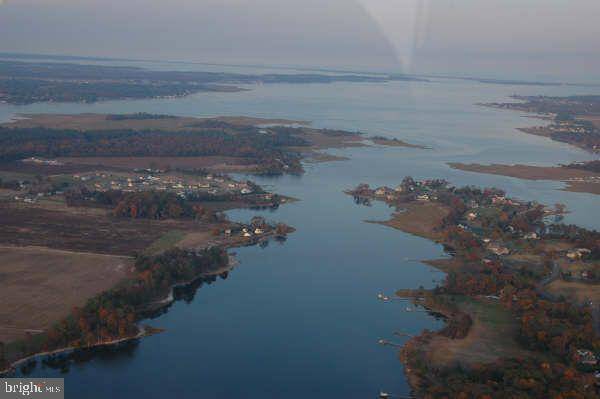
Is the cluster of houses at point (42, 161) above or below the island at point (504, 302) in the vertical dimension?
above

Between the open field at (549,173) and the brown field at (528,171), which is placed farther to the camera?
the brown field at (528,171)

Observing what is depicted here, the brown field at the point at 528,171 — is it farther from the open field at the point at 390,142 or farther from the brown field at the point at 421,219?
the brown field at the point at 421,219

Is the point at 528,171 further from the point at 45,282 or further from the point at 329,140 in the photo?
the point at 45,282

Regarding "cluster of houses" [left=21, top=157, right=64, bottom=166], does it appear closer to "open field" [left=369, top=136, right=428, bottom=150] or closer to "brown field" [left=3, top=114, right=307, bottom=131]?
"brown field" [left=3, top=114, right=307, bottom=131]

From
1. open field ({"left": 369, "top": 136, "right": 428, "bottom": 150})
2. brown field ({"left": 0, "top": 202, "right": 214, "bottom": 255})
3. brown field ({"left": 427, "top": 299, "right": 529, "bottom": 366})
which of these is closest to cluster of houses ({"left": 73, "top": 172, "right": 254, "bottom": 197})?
brown field ({"left": 0, "top": 202, "right": 214, "bottom": 255})

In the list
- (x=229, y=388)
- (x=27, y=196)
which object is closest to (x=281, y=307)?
(x=229, y=388)

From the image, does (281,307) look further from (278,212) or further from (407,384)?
(278,212)

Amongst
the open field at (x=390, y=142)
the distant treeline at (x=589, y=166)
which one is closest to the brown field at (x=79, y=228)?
the open field at (x=390, y=142)
